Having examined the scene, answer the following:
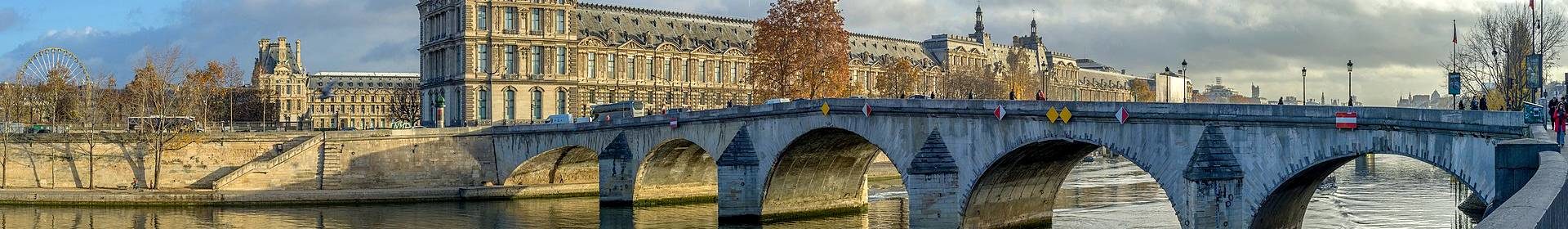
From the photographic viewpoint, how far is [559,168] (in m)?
85.9

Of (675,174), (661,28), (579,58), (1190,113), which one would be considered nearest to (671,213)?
(675,174)

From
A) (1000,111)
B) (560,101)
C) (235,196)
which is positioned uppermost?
(560,101)

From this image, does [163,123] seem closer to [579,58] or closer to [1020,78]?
[579,58]

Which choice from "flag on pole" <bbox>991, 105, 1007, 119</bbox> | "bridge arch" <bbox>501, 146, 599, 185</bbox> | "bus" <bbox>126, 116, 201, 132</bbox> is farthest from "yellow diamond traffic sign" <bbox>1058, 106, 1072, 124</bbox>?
"bus" <bbox>126, 116, 201, 132</bbox>

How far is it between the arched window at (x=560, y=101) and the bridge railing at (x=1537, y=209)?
110 meters

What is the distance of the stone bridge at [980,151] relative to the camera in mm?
35906

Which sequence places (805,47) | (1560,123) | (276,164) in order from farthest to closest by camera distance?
(805,47) < (276,164) < (1560,123)

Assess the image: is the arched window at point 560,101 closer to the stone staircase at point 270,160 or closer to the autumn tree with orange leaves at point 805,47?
the autumn tree with orange leaves at point 805,47

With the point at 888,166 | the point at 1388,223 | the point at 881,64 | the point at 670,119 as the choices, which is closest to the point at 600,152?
the point at 670,119

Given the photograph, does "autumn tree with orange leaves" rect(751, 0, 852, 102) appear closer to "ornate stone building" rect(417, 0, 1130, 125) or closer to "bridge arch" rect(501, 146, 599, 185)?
"bridge arch" rect(501, 146, 599, 185)

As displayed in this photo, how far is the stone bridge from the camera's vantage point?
35906 millimetres

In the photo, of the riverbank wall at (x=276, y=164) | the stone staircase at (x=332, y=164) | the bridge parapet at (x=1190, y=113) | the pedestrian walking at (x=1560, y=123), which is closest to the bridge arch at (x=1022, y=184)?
the bridge parapet at (x=1190, y=113)

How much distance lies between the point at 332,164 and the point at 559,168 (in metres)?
11.7

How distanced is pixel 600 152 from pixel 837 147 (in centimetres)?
1761
